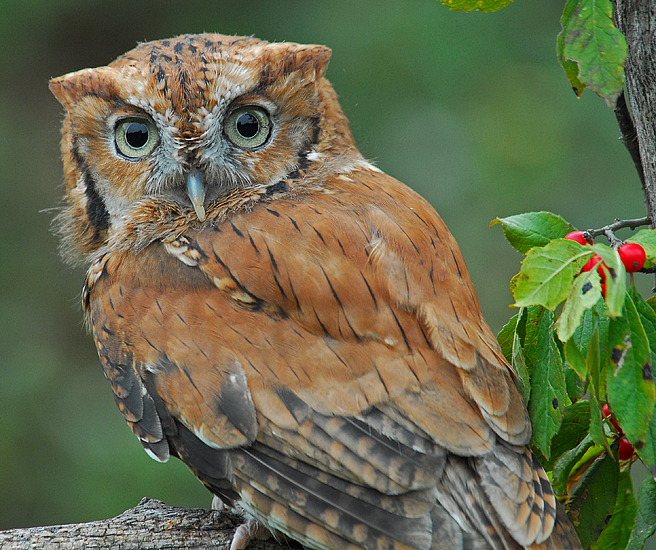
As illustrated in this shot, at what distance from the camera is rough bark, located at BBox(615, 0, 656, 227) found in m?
1.87

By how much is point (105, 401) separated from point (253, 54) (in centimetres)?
337

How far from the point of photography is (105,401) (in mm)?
5145

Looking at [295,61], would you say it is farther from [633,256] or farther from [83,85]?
[633,256]

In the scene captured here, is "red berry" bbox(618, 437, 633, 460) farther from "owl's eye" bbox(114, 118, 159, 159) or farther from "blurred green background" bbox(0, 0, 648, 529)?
"blurred green background" bbox(0, 0, 648, 529)

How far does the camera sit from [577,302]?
4.57 feet

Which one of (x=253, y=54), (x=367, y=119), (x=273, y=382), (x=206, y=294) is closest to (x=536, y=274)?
(x=273, y=382)

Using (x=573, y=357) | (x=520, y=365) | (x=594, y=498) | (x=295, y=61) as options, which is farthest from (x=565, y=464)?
(x=295, y=61)

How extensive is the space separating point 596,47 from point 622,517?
1.20m

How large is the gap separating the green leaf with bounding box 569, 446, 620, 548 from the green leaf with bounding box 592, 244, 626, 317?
70 centimetres

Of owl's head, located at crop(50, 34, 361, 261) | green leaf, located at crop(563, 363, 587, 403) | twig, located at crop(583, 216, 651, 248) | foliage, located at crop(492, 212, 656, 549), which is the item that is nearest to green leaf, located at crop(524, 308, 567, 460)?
foliage, located at crop(492, 212, 656, 549)

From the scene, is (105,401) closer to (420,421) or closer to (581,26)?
(420,421)

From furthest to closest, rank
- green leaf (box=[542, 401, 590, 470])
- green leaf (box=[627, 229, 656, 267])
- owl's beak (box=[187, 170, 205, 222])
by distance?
owl's beak (box=[187, 170, 205, 222])
green leaf (box=[542, 401, 590, 470])
green leaf (box=[627, 229, 656, 267])

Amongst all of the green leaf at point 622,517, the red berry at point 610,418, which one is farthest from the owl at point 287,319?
the red berry at point 610,418

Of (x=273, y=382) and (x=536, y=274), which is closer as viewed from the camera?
(x=536, y=274)
